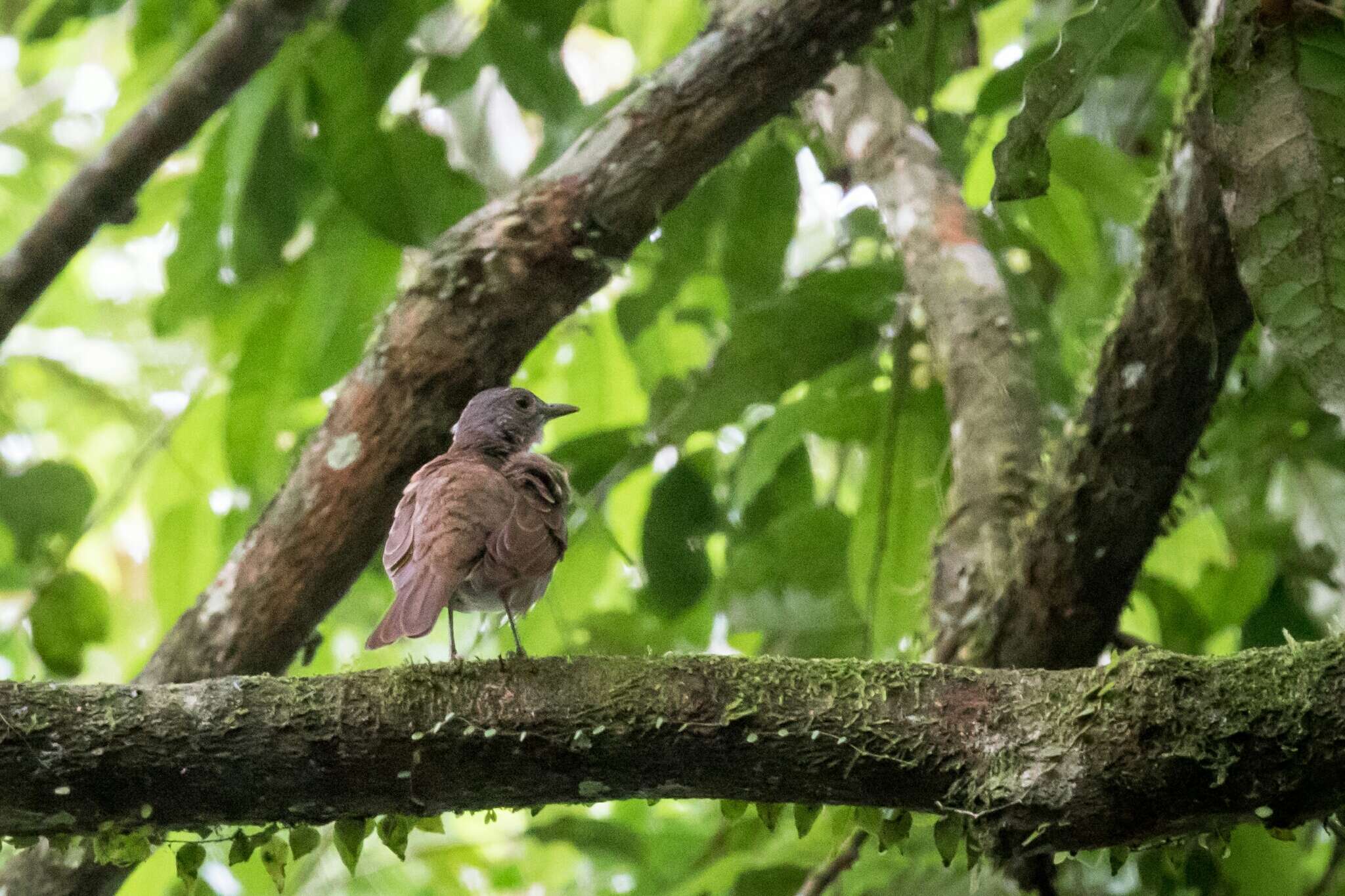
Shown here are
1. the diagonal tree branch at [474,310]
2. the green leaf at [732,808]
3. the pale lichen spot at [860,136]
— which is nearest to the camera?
the green leaf at [732,808]

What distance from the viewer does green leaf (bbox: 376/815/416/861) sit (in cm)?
213

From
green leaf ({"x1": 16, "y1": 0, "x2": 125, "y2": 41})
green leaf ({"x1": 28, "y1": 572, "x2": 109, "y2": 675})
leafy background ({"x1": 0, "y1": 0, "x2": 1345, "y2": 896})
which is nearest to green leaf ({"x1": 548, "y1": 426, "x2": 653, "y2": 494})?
leafy background ({"x1": 0, "y1": 0, "x2": 1345, "y2": 896})

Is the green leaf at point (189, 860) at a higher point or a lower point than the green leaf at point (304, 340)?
lower

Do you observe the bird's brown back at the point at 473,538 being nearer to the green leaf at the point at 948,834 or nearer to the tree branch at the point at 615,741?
the tree branch at the point at 615,741

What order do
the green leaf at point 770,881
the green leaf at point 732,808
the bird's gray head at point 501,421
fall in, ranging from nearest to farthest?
the green leaf at point 732,808 → the bird's gray head at point 501,421 → the green leaf at point 770,881

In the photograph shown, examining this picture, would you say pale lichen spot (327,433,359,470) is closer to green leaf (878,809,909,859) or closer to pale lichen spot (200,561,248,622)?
pale lichen spot (200,561,248,622)

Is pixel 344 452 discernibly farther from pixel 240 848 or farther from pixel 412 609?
pixel 240 848

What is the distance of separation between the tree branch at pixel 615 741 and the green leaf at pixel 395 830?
0.09m

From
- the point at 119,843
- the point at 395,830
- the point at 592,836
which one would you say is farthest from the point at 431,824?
the point at 592,836

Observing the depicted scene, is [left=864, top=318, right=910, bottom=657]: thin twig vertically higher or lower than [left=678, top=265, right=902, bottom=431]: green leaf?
lower

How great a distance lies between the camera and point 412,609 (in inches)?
90.7

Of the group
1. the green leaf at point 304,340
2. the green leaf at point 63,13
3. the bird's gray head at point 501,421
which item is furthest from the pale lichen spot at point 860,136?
the green leaf at point 63,13

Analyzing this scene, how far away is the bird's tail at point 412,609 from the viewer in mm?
2234

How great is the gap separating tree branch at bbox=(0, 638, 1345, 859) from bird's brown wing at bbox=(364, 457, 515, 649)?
0.30 metres
